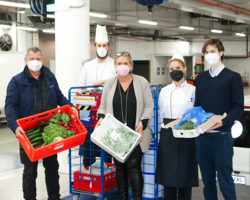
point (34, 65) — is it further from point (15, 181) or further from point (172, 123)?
point (15, 181)

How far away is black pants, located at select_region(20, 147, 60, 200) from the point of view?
2934 mm

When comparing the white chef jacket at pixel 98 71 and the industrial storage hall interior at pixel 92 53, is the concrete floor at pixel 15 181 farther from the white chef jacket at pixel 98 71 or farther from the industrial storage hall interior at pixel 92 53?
the white chef jacket at pixel 98 71

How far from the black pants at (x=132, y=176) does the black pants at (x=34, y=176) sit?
0.67 m

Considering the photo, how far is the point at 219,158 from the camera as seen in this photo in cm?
253

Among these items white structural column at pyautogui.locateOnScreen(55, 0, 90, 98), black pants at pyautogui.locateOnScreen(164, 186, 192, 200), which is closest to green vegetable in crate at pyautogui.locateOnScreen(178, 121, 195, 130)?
black pants at pyautogui.locateOnScreen(164, 186, 192, 200)

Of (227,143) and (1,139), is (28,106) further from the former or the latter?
(1,139)

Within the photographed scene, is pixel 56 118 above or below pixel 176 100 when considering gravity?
below

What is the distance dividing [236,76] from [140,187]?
1360 millimetres

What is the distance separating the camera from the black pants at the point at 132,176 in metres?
2.89

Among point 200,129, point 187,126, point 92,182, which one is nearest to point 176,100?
point 187,126

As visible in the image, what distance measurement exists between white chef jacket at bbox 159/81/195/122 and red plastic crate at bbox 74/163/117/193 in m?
1.04

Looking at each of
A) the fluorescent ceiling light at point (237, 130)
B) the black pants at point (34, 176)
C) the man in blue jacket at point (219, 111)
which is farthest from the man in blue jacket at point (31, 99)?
the fluorescent ceiling light at point (237, 130)

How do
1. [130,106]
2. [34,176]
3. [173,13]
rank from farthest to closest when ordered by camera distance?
[173,13] < [34,176] < [130,106]

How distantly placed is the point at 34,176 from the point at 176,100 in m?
1.56
